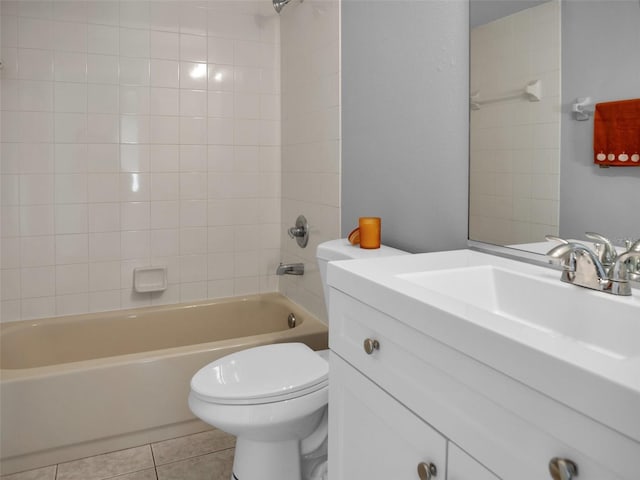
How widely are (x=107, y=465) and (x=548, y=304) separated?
70.0 inches

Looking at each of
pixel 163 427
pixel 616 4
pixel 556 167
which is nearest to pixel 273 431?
pixel 163 427

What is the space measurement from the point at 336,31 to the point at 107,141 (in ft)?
4.30

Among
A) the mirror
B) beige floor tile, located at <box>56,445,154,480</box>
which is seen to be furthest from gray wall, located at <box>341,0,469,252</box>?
beige floor tile, located at <box>56,445,154,480</box>

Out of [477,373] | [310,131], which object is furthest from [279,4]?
[477,373]

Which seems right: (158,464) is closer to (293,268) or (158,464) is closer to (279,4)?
(293,268)

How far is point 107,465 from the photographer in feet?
6.46

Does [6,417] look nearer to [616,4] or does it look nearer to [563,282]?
[563,282]

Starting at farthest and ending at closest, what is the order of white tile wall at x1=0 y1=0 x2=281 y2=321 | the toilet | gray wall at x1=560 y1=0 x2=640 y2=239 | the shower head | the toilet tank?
the shower head
white tile wall at x1=0 y1=0 x2=281 y2=321
the toilet tank
the toilet
gray wall at x1=560 y1=0 x2=640 y2=239

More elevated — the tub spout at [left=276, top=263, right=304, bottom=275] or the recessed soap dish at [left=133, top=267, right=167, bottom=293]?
the tub spout at [left=276, top=263, right=304, bottom=275]

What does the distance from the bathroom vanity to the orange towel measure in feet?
0.95

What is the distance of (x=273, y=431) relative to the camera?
1531mm

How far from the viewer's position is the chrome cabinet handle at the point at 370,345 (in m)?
1.00

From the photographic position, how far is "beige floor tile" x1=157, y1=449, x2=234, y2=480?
188cm

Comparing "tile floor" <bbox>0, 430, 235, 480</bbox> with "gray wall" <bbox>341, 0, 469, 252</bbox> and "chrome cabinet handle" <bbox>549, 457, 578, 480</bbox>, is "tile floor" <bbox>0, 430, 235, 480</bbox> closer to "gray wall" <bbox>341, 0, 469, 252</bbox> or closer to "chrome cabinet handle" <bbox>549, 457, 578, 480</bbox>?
"gray wall" <bbox>341, 0, 469, 252</bbox>
